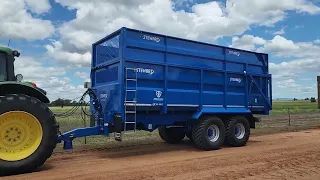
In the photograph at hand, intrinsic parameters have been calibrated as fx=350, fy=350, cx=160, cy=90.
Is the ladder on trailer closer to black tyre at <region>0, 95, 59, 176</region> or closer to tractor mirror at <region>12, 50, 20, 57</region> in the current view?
black tyre at <region>0, 95, 59, 176</region>

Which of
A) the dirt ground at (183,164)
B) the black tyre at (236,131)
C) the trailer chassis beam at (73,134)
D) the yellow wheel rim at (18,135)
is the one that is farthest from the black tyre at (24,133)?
the black tyre at (236,131)

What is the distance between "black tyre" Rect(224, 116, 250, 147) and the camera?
11750 mm

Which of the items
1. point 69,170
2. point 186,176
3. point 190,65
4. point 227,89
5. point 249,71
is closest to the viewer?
point 186,176

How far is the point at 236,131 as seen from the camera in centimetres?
1220

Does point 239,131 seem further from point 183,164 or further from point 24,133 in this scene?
point 24,133

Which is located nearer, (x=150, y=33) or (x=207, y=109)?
(x=150, y=33)

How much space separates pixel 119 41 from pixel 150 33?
3.40 ft

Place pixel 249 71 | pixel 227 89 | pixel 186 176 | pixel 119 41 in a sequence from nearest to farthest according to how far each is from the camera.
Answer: pixel 186 176, pixel 119 41, pixel 227 89, pixel 249 71

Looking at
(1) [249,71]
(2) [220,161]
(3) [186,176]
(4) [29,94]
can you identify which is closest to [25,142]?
(4) [29,94]

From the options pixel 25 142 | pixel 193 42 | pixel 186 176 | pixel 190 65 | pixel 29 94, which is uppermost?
pixel 193 42

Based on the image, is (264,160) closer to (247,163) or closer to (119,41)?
(247,163)

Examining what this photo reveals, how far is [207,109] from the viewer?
11.2m

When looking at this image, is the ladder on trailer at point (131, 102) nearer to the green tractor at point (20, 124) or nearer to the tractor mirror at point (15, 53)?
the green tractor at point (20, 124)

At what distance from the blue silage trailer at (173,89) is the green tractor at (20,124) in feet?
4.44
